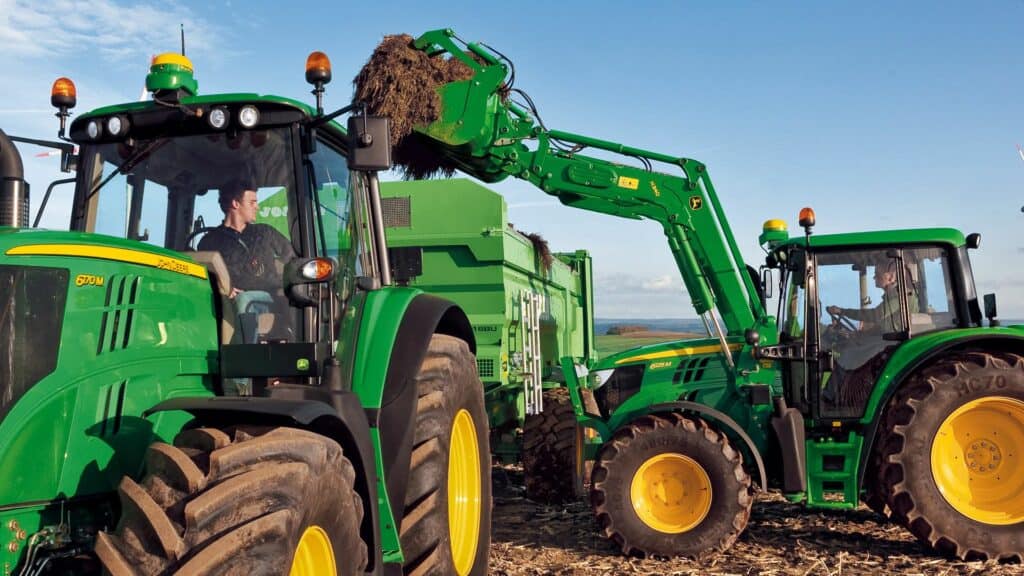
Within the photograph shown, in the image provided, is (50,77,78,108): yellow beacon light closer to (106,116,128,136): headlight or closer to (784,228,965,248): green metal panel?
(106,116,128,136): headlight

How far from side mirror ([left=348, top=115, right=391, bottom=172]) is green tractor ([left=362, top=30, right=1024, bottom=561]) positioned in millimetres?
3355

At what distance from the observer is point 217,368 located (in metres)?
3.35

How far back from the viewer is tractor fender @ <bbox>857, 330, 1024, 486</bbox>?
20.0 feet

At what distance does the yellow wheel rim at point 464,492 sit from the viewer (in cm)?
462

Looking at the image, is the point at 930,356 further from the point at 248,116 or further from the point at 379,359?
the point at 248,116

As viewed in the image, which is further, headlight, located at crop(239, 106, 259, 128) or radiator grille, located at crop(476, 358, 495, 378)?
radiator grille, located at crop(476, 358, 495, 378)

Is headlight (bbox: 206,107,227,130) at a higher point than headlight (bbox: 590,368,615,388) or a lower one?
higher

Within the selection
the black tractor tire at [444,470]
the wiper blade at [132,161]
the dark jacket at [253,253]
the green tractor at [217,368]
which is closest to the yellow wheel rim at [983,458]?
the black tractor tire at [444,470]

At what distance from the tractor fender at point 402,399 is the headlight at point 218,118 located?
1.17 m

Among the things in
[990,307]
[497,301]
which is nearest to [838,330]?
[990,307]

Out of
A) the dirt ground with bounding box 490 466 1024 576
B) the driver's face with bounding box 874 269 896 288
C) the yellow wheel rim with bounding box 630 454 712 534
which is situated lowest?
the dirt ground with bounding box 490 466 1024 576

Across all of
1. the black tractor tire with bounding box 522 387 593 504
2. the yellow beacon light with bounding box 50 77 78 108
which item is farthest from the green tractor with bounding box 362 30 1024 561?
the yellow beacon light with bounding box 50 77 78 108

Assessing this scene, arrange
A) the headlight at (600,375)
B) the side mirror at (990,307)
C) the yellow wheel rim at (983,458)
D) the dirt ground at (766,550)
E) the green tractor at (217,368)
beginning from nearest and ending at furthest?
the green tractor at (217,368) < the dirt ground at (766,550) < the yellow wheel rim at (983,458) < the side mirror at (990,307) < the headlight at (600,375)

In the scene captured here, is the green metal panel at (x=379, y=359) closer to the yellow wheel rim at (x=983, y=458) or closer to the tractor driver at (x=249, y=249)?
the tractor driver at (x=249, y=249)
